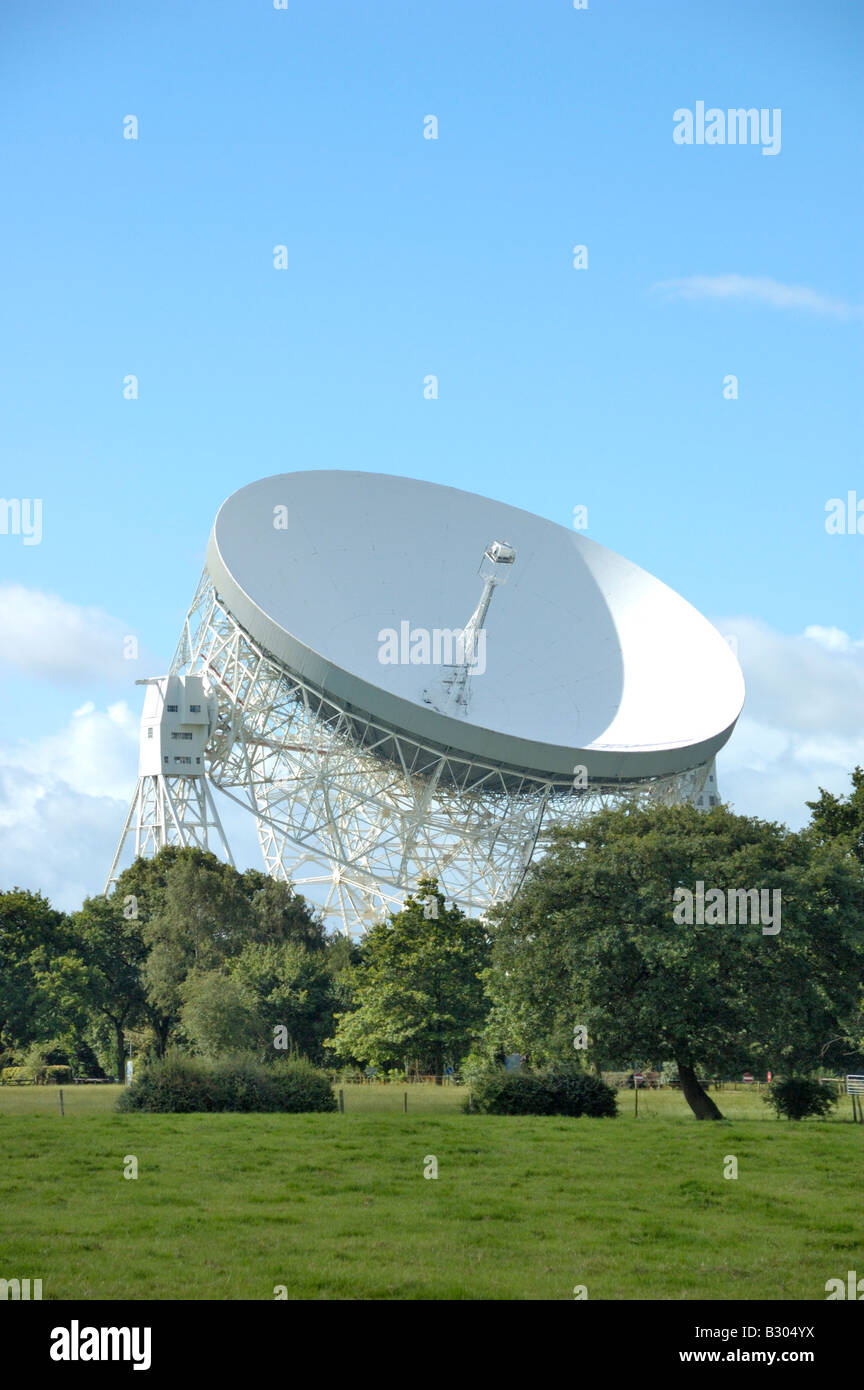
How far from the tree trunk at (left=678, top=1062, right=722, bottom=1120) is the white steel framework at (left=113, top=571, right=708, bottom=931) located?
16.1 m

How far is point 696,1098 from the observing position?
3275 cm

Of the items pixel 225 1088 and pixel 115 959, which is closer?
pixel 225 1088

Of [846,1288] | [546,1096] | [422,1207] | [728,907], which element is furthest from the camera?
[728,907]

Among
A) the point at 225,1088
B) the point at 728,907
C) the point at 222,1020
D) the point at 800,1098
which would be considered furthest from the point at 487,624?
the point at 225,1088

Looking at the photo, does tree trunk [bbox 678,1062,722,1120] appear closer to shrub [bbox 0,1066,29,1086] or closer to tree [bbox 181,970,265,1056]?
tree [bbox 181,970,265,1056]

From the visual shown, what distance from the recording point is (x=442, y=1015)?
4266cm

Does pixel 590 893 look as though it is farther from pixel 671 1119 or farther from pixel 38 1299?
pixel 38 1299

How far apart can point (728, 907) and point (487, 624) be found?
2030cm

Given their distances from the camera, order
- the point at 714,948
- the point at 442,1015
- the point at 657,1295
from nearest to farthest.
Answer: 1. the point at 657,1295
2. the point at 714,948
3. the point at 442,1015

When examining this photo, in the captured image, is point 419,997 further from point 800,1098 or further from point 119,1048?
point 119,1048

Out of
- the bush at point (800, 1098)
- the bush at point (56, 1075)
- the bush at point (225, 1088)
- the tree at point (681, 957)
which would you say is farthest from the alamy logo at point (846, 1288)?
the bush at point (56, 1075)

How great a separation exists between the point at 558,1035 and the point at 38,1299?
70.2 feet
